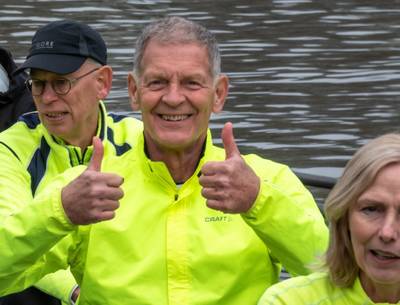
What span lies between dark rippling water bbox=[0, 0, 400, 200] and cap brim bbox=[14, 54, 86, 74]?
4783mm

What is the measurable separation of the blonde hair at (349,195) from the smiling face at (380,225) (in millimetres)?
25

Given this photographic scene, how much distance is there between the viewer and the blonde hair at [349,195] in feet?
14.4

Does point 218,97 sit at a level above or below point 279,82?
above

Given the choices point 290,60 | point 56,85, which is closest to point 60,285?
point 56,85

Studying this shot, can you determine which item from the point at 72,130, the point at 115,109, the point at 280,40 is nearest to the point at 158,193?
the point at 72,130

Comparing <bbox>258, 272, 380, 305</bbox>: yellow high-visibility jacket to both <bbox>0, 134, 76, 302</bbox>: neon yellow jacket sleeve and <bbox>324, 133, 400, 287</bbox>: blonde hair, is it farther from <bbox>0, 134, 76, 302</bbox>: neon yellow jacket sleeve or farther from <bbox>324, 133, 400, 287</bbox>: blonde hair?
<bbox>0, 134, 76, 302</bbox>: neon yellow jacket sleeve

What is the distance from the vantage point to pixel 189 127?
5074 mm

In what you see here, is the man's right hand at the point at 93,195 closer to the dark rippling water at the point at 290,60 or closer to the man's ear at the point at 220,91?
the man's ear at the point at 220,91

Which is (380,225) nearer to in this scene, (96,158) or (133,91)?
(96,158)

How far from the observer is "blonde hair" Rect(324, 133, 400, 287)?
4402 mm

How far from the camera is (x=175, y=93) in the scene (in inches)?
198

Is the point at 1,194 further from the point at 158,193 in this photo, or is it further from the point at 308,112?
the point at 308,112

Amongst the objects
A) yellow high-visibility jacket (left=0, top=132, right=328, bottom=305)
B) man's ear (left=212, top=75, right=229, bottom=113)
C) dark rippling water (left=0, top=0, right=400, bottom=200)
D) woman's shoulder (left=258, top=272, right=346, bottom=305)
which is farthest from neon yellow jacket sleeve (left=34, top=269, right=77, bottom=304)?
dark rippling water (left=0, top=0, right=400, bottom=200)

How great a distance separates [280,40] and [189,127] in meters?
11.0
